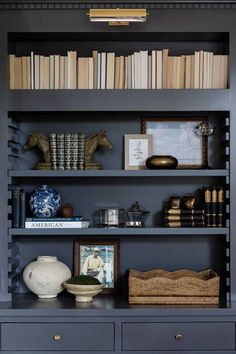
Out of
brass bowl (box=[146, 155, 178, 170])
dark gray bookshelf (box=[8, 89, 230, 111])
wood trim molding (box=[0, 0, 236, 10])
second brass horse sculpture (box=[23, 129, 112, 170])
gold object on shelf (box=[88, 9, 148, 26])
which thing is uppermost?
wood trim molding (box=[0, 0, 236, 10])

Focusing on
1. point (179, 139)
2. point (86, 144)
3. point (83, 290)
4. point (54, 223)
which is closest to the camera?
point (83, 290)

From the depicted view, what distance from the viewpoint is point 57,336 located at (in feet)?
10.9

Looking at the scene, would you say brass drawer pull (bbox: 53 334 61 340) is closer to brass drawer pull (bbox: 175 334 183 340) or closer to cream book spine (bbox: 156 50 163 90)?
brass drawer pull (bbox: 175 334 183 340)

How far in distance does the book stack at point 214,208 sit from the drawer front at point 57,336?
2.91ft

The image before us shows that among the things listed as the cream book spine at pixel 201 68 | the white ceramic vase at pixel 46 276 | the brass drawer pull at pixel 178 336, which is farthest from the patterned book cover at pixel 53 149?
the brass drawer pull at pixel 178 336

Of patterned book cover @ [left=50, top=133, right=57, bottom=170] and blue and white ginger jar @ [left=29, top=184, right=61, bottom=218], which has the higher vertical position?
patterned book cover @ [left=50, top=133, right=57, bottom=170]

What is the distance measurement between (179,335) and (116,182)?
108 cm

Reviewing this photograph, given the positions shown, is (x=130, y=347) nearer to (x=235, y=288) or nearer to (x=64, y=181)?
(x=235, y=288)

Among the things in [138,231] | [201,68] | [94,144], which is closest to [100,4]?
[201,68]

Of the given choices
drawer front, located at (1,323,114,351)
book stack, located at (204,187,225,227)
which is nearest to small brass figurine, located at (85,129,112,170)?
book stack, located at (204,187,225,227)

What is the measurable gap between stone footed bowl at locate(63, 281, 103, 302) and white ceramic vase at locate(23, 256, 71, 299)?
83mm

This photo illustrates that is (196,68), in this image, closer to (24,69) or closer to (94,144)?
(94,144)

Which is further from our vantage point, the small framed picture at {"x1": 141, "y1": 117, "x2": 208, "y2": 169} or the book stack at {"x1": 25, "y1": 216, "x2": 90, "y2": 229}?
the small framed picture at {"x1": 141, "y1": 117, "x2": 208, "y2": 169}

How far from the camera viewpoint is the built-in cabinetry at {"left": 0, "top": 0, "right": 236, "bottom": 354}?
3336 mm
